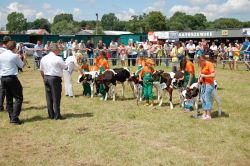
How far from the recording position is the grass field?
6957mm

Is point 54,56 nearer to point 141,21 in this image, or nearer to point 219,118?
point 219,118

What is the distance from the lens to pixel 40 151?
24.6 feet

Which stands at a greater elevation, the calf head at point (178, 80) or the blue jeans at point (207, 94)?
the calf head at point (178, 80)

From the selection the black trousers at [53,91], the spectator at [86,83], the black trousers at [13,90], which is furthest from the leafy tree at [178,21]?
the black trousers at [13,90]

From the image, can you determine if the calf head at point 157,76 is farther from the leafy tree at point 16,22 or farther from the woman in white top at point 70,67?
the leafy tree at point 16,22

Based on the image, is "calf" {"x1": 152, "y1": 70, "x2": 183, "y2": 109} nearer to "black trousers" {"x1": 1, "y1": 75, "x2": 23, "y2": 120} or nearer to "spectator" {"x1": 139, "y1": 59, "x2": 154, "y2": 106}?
"spectator" {"x1": 139, "y1": 59, "x2": 154, "y2": 106}

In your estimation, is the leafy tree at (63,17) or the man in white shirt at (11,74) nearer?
the man in white shirt at (11,74)

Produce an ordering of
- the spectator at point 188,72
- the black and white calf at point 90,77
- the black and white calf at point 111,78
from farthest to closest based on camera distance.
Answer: the black and white calf at point 90,77
the black and white calf at point 111,78
the spectator at point 188,72

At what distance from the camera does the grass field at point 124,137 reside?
696cm

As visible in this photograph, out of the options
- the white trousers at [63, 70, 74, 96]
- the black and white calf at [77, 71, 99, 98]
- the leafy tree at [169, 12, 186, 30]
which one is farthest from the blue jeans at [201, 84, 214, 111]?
the leafy tree at [169, 12, 186, 30]

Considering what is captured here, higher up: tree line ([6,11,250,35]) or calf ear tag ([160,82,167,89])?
tree line ([6,11,250,35])

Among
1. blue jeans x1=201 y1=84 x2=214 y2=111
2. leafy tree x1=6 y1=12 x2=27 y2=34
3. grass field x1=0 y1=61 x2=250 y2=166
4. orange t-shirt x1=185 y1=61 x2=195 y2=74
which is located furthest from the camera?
leafy tree x1=6 y1=12 x2=27 y2=34

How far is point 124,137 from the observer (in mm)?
8438

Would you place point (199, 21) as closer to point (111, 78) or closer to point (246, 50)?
point (246, 50)
